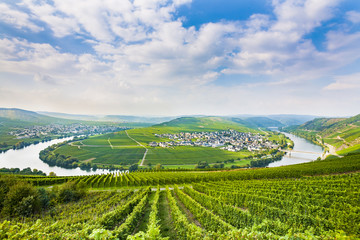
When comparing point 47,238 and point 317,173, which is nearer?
point 47,238

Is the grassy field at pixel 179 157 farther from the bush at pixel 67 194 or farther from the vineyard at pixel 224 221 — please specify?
the vineyard at pixel 224 221

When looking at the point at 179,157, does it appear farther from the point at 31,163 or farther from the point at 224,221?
the point at 31,163

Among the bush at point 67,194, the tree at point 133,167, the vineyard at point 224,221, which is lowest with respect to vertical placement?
the tree at point 133,167

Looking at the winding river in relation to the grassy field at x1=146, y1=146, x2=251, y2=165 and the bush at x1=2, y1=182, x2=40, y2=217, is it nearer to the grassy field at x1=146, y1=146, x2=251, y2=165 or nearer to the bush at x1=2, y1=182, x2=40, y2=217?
the grassy field at x1=146, y1=146, x2=251, y2=165

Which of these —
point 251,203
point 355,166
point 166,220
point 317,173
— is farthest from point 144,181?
point 355,166

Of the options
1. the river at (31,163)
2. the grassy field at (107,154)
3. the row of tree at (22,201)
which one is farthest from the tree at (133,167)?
the row of tree at (22,201)

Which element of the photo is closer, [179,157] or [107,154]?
[179,157]

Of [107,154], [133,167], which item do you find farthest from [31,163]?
[133,167]

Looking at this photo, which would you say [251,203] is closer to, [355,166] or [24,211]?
[24,211]

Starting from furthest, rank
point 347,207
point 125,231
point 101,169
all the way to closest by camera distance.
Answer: point 101,169 → point 347,207 → point 125,231

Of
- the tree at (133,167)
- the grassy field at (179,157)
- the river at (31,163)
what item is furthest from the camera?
the grassy field at (179,157)

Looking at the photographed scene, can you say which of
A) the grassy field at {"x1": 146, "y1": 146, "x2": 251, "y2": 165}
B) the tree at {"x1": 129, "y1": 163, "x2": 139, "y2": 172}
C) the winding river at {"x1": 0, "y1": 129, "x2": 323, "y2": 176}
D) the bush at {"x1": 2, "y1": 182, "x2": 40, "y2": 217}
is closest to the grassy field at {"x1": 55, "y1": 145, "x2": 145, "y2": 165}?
the tree at {"x1": 129, "y1": 163, "x2": 139, "y2": 172}
